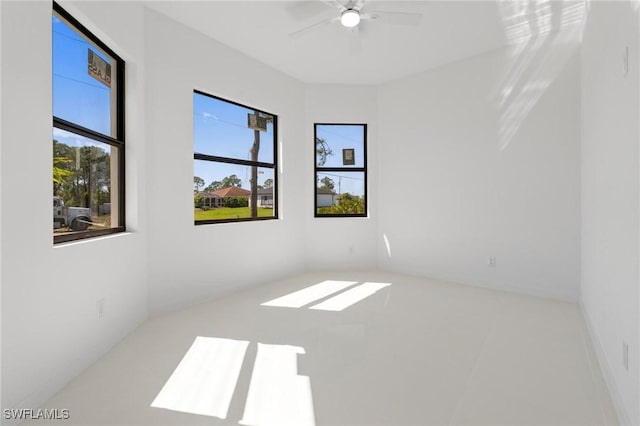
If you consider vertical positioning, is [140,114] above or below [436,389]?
above

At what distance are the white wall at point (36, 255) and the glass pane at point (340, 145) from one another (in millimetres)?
3374

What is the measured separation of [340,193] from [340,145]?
77 cm

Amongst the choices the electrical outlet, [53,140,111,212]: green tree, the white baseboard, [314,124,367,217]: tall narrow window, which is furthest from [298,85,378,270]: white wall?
the electrical outlet

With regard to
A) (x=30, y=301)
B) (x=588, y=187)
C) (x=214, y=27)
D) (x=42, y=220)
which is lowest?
(x=30, y=301)

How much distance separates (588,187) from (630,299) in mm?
1800

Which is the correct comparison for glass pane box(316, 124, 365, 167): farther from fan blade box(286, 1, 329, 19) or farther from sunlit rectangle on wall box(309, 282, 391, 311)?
fan blade box(286, 1, 329, 19)

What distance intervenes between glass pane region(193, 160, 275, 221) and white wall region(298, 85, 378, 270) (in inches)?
26.1

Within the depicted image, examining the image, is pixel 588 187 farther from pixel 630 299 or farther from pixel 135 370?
pixel 135 370

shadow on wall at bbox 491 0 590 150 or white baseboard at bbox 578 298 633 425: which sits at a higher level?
shadow on wall at bbox 491 0 590 150

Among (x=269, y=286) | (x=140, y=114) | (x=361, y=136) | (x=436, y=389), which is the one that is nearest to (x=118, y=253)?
(x=140, y=114)

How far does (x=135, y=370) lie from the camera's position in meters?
2.29

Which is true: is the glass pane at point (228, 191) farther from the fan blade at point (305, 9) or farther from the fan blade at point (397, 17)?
the fan blade at point (397, 17)

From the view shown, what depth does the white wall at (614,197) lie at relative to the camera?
1.62 meters

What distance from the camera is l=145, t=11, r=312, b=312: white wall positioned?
337 cm
